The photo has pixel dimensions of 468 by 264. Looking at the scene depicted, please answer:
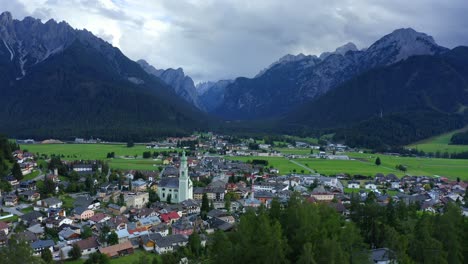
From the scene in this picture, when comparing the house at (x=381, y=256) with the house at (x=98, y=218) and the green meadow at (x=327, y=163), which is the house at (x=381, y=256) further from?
the green meadow at (x=327, y=163)

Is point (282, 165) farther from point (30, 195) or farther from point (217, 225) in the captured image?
point (30, 195)

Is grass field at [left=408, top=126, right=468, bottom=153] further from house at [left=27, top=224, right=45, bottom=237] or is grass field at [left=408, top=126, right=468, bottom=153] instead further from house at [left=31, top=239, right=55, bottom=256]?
house at [left=31, top=239, right=55, bottom=256]

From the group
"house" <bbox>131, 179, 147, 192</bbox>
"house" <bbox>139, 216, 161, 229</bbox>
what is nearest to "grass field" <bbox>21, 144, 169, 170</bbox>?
"house" <bbox>131, 179, 147, 192</bbox>

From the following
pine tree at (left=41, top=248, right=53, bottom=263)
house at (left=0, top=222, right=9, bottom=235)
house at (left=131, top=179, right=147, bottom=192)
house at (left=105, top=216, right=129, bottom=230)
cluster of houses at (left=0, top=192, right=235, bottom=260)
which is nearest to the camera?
pine tree at (left=41, top=248, right=53, bottom=263)

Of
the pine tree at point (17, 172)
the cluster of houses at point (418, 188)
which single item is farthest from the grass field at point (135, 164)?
the cluster of houses at point (418, 188)

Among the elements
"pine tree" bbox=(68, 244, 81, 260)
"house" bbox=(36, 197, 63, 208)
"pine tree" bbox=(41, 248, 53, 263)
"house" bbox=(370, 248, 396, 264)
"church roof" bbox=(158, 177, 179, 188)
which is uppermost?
"church roof" bbox=(158, 177, 179, 188)

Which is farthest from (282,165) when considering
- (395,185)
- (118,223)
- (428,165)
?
(118,223)
